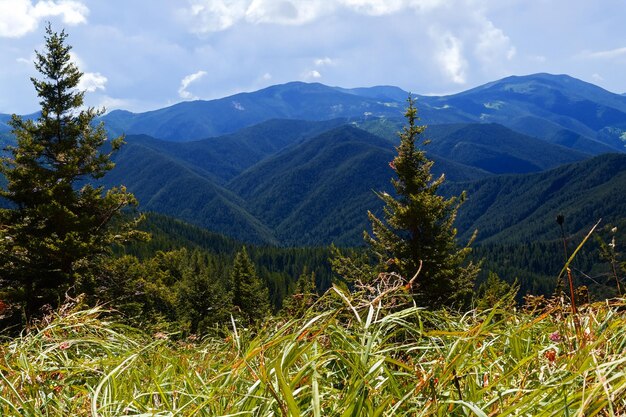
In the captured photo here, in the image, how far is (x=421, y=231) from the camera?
774 inches

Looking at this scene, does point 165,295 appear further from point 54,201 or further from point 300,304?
point 300,304

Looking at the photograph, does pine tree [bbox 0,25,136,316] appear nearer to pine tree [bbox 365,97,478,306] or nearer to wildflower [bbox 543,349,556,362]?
pine tree [bbox 365,97,478,306]

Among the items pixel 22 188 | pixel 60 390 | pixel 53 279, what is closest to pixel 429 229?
pixel 53 279

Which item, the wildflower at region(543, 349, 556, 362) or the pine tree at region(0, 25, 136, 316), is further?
the pine tree at region(0, 25, 136, 316)

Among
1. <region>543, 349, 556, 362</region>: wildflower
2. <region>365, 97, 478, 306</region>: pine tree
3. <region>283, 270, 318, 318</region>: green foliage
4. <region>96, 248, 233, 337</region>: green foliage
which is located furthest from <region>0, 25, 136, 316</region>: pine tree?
<region>543, 349, 556, 362</region>: wildflower

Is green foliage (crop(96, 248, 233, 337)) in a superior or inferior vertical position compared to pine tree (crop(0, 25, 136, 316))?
inferior

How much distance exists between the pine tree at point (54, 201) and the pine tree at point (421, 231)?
1154 centimetres

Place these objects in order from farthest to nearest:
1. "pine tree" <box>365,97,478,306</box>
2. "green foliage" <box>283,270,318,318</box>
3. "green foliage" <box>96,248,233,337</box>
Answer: "pine tree" <box>365,97,478,306</box> → "green foliage" <box>96,248,233,337</box> → "green foliage" <box>283,270,318,318</box>

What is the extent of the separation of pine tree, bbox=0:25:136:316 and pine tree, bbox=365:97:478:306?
11542mm

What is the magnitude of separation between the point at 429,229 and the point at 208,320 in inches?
1051

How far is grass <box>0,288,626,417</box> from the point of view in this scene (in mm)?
1548

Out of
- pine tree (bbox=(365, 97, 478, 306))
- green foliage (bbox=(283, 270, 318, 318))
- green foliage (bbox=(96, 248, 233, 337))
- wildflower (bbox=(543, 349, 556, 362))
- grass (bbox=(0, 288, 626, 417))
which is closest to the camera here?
grass (bbox=(0, 288, 626, 417))

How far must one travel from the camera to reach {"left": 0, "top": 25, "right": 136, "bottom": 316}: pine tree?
1602cm

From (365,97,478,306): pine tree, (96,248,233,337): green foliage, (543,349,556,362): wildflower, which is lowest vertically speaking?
(96,248,233,337): green foliage
